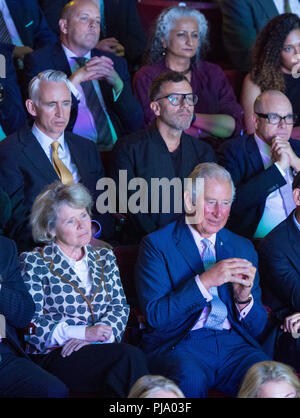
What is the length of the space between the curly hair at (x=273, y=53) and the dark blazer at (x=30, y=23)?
105 cm

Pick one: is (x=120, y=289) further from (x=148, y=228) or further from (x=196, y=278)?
(x=148, y=228)

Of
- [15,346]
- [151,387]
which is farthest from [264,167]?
[151,387]

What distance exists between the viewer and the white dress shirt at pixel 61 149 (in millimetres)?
2869

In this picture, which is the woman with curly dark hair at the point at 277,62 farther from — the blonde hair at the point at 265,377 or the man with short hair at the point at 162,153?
the blonde hair at the point at 265,377

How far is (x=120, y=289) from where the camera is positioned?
2.41 m

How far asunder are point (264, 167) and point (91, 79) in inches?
33.3

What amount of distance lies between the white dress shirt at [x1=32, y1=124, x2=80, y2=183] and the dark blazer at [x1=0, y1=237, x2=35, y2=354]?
0.72 meters

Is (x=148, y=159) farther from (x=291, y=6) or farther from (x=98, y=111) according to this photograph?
(x=291, y=6)

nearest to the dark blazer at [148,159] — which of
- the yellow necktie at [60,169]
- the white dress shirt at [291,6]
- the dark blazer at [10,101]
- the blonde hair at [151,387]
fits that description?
the yellow necktie at [60,169]

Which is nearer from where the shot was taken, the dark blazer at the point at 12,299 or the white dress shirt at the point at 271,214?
the dark blazer at the point at 12,299

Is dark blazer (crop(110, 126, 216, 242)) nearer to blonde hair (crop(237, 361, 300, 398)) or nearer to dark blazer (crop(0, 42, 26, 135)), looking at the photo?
dark blazer (crop(0, 42, 26, 135))

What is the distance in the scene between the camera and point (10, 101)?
3.19 m

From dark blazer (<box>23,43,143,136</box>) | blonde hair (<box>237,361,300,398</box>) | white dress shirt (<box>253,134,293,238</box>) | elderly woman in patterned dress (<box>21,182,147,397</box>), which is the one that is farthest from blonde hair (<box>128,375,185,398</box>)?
dark blazer (<box>23,43,143,136</box>)

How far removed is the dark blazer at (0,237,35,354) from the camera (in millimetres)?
2133
